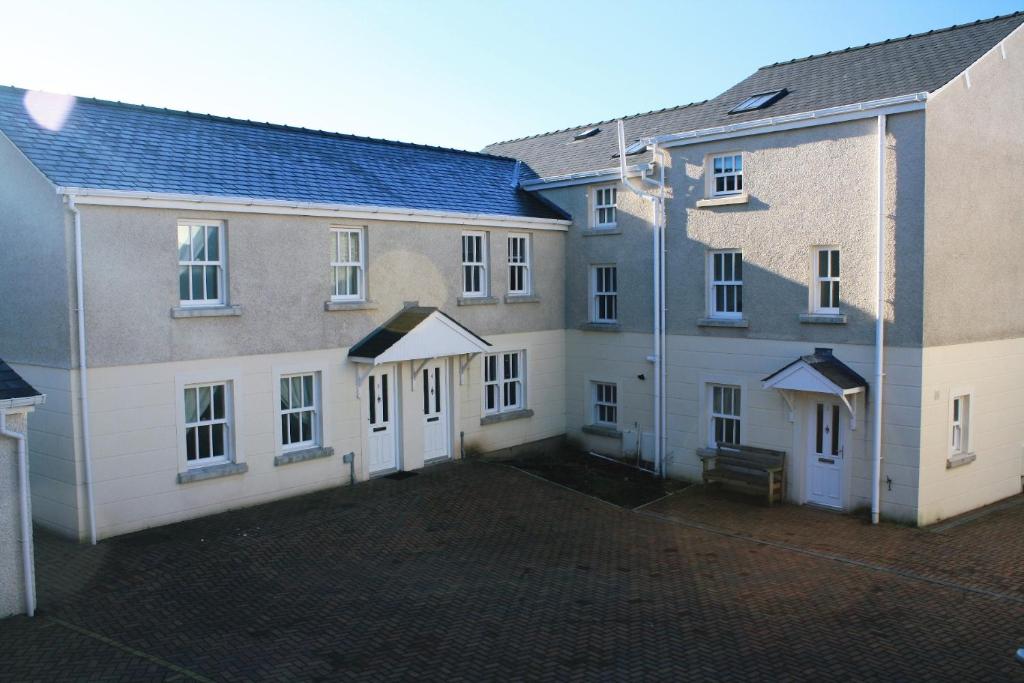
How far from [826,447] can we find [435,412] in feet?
28.5

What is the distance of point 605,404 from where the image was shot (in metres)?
22.9

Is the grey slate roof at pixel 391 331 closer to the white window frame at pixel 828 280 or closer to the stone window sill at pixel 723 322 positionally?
the stone window sill at pixel 723 322

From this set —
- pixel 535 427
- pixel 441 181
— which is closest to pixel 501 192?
pixel 441 181

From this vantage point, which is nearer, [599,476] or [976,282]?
[976,282]

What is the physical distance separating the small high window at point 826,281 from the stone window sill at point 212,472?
1194 cm

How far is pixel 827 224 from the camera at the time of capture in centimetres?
1789

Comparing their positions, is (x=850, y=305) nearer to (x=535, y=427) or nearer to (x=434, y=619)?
(x=535, y=427)

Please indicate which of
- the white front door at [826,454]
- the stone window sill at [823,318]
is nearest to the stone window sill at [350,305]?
the stone window sill at [823,318]

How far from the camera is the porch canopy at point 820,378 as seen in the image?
1695 cm

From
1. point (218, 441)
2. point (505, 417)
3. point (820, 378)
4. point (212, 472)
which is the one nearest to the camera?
point (212, 472)

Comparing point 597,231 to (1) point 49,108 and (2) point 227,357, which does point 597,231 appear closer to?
(2) point 227,357


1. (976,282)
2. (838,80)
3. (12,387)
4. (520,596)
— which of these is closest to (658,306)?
(838,80)

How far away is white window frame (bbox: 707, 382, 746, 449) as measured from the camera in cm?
1965

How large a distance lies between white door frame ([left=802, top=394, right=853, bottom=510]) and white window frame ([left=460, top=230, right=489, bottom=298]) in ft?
26.6
